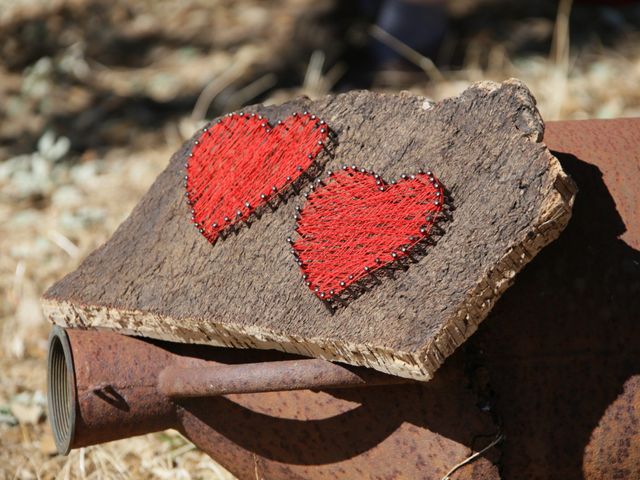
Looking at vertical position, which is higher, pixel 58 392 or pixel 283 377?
pixel 283 377

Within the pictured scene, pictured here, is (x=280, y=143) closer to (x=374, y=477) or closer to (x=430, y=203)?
(x=430, y=203)

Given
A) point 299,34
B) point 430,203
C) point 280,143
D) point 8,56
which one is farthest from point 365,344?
point 8,56

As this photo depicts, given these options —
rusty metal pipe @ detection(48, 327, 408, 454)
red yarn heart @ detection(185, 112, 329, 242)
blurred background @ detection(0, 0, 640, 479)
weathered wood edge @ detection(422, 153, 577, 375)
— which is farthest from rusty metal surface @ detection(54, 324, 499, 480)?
blurred background @ detection(0, 0, 640, 479)

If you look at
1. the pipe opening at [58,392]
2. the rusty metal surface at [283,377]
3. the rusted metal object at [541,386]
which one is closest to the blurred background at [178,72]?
the pipe opening at [58,392]

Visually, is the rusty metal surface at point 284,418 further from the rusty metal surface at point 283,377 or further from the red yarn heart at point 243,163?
the red yarn heart at point 243,163

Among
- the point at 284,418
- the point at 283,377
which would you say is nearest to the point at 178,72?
the point at 284,418

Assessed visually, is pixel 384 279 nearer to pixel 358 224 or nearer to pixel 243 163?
pixel 358 224

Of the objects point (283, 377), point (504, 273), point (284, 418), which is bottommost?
point (284, 418)
